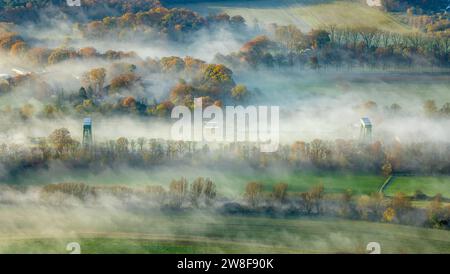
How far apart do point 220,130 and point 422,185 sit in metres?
5.44

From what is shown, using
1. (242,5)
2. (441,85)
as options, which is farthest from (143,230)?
(242,5)

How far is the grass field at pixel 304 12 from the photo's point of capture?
1358 inches

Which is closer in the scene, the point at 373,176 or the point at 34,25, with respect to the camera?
the point at 373,176

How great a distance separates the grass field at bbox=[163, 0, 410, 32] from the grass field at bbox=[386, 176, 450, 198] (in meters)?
14.6

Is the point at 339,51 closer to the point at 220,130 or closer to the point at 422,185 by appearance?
the point at 220,130

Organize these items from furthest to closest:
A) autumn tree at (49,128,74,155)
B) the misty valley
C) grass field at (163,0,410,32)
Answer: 1. grass field at (163,0,410,32)
2. autumn tree at (49,128,74,155)
3. the misty valley

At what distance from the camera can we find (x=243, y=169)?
20.2 m

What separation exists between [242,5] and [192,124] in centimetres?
1538

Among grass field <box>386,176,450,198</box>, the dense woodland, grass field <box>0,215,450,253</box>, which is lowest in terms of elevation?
grass field <box>0,215,450,253</box>

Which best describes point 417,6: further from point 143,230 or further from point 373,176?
point 143,230

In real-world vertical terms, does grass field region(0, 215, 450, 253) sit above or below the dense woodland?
below

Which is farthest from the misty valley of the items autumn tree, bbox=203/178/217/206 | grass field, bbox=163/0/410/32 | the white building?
the white building

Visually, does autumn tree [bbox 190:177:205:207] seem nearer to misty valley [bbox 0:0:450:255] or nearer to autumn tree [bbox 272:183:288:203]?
misty valley [bbox 0:0:450:255]

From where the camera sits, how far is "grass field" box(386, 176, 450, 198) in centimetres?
1938
